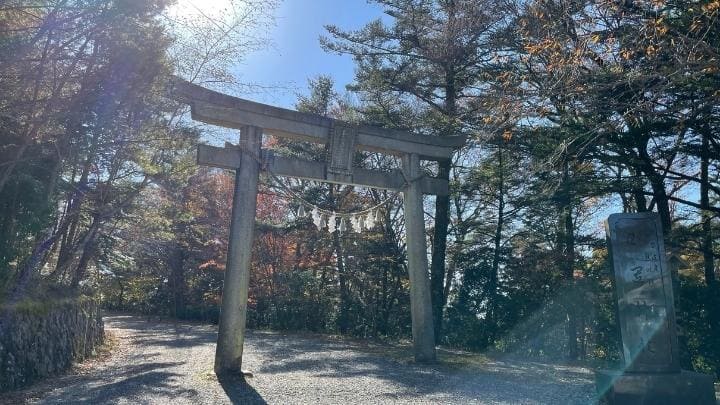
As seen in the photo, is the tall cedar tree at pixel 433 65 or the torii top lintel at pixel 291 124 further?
the tall cedar tree at pixel 433 65

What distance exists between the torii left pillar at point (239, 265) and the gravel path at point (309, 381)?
1.16ft

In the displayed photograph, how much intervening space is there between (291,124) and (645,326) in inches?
208

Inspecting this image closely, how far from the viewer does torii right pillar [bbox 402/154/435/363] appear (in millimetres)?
9219

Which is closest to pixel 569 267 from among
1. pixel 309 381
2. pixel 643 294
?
pixel 643 294

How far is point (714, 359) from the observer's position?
10.1 m

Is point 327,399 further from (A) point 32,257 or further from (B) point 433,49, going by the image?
(B) point 433,49

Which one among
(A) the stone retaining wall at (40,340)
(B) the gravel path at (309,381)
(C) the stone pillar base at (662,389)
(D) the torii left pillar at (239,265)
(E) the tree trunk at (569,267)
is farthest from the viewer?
(E) the tree trunk at (569,267)

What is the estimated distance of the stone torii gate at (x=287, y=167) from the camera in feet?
24.8

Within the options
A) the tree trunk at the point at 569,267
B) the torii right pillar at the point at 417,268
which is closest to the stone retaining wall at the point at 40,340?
the torii right pillar at the point at 417,268

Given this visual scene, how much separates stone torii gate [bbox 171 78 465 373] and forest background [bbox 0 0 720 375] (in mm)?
1052

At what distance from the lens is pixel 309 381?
7.45 m

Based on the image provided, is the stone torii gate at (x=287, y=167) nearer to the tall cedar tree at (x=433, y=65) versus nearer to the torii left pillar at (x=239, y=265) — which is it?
the torii left pillar at (x=239, y=265)

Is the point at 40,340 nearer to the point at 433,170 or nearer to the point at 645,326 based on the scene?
the point at 645,326

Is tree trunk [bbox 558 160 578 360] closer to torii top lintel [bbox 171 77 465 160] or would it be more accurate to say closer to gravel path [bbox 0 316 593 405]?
gravel path [bbox 0 316 593 405]
